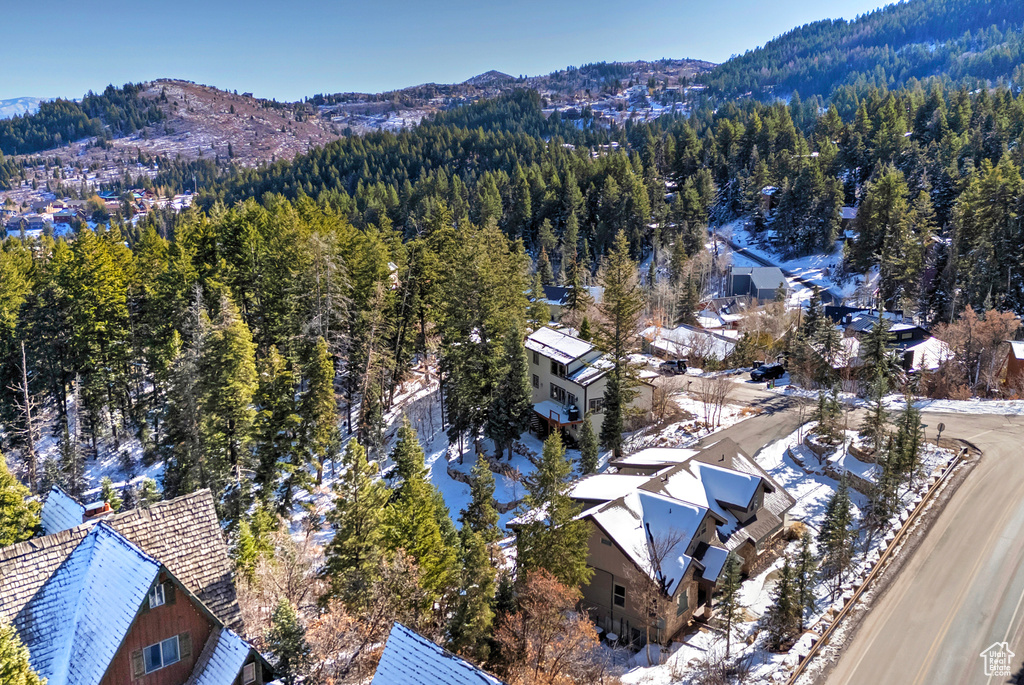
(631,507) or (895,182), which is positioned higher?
(895,182)

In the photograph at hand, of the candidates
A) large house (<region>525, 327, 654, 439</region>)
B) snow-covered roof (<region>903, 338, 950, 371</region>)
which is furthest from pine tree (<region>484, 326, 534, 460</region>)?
snow-covered roof (<region>903, 338, 950, 371</region>)

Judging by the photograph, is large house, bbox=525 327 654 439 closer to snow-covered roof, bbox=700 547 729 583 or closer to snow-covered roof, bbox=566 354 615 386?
snow-covered roof, bbox=566 354 615 386

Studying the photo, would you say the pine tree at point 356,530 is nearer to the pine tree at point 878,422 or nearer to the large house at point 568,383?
the large house at point 568,383

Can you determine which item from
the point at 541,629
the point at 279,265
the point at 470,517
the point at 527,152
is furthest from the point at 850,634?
the point at 527,152

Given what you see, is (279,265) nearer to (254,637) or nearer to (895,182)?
(254,637)

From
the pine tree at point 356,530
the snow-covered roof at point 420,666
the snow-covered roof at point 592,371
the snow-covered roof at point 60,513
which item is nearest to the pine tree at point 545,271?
the snow-covered roof at point 592,371
